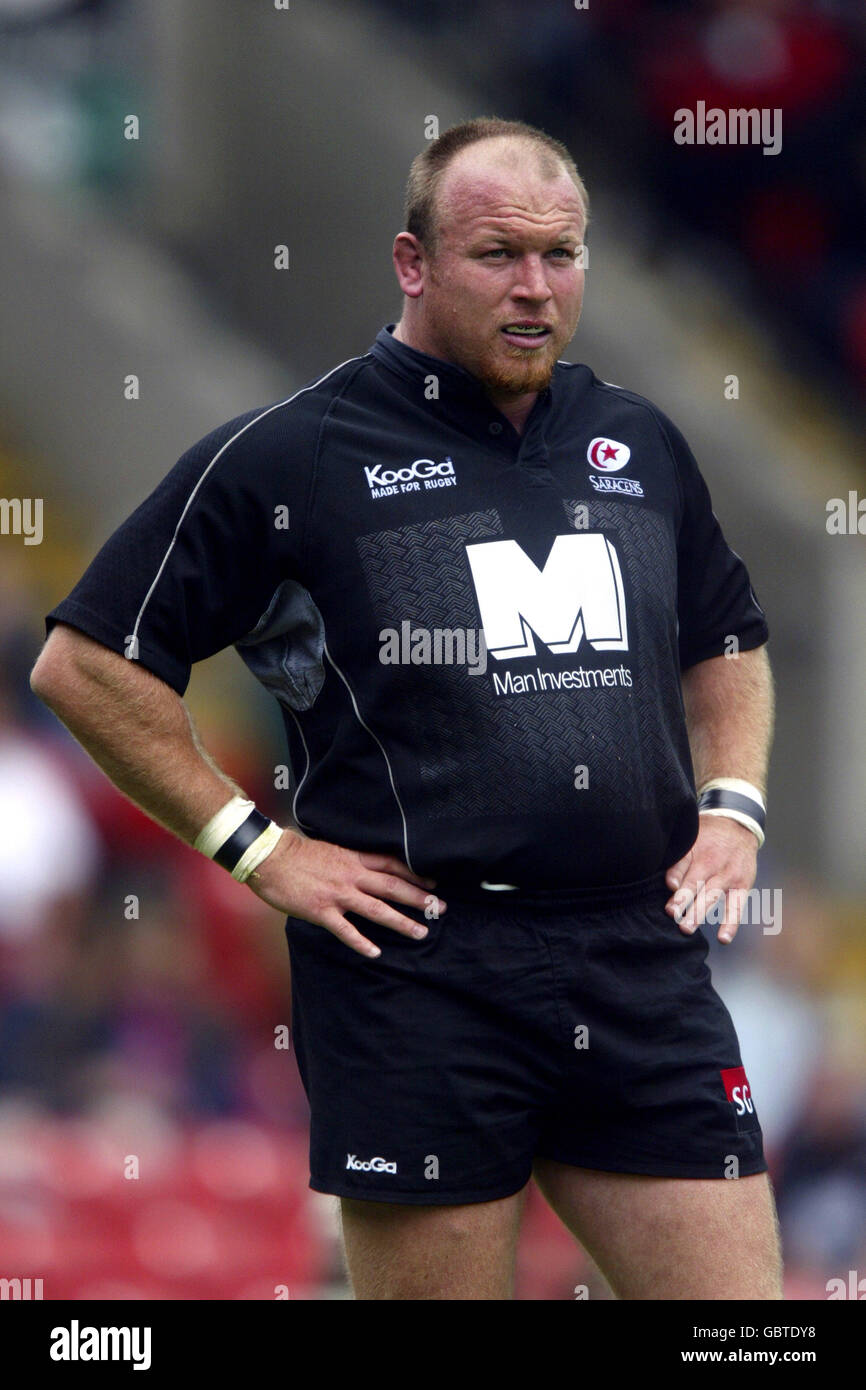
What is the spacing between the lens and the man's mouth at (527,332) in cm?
301

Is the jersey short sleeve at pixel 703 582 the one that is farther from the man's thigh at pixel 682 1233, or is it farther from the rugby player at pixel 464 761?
the man's thigh at pixel 682 1233

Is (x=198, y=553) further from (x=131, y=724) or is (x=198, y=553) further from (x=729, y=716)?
(x=729, y=716)

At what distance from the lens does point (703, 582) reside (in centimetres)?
335

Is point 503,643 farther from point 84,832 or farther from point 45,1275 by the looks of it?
point 84,832

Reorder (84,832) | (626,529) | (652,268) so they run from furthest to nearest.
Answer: (652,268)
(84,832)
(626,529)

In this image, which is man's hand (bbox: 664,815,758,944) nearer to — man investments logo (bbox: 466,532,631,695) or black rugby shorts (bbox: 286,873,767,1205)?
black rugby shorts (bbox: 286,873,767,1205)

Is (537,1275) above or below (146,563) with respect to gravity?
below

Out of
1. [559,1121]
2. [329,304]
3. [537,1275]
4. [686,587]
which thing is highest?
[329,304]

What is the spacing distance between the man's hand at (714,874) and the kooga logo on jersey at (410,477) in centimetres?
73

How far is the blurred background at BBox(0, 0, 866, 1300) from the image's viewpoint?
21.2ft

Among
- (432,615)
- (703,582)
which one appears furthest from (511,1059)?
(703,582)
